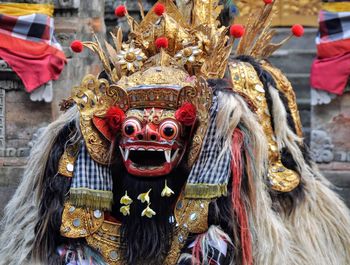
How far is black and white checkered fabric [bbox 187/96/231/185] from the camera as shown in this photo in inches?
148

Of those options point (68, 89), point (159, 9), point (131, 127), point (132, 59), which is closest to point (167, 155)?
point (131, 127)

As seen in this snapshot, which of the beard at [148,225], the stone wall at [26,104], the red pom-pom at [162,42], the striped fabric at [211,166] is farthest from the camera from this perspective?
the stone wall at [26,104]

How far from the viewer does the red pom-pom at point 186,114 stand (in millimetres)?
3818

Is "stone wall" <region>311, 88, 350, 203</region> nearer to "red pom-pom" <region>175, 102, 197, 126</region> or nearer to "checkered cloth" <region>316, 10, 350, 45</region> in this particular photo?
"checkered cloth" <region>316, 10, 350, 45</region>

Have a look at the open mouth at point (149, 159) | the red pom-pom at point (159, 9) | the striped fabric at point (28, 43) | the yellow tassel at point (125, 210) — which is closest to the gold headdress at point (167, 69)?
the red pom-pom at point (159, 9)

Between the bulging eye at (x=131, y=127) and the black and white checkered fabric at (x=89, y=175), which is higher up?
the bulging eye at (x=131, y=127)

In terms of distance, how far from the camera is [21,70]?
6.31 metres

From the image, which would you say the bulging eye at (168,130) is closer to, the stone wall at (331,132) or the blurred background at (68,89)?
the blurred background at (68,89)

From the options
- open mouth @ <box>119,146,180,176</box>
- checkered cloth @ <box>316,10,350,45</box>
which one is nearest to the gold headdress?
open mouth @ <box>119,146,180,176</box>

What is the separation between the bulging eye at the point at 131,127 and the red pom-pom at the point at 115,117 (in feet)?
0.17

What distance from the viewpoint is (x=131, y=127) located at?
3.79m

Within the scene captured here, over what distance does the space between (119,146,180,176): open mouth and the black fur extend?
12.7 inches

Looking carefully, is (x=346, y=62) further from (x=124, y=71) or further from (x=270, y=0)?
(x=124, y=71)

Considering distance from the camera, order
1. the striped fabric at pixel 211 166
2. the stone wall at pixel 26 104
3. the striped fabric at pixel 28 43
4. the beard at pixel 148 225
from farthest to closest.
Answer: the stone wall at pixel 26 104 < the striped fabric at pixel 28 43 < the beard at pixel 148 225 < the striped fabric at pixel 211 166
